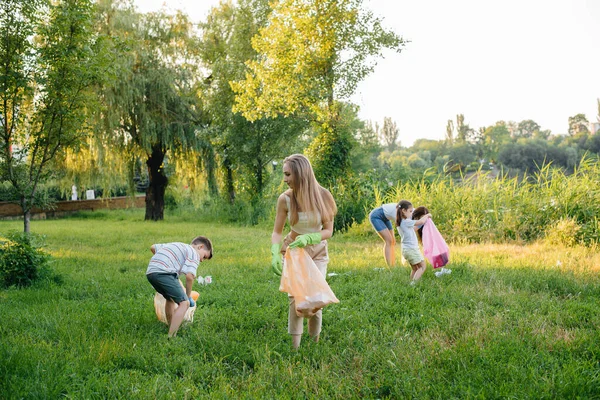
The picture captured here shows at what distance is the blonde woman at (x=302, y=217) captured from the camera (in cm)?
408

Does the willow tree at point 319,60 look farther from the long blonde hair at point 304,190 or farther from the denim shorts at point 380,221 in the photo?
the long blonde hair at point 304,190

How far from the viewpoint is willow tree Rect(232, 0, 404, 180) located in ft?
44.6

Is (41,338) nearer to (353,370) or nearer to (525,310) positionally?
(353,370)

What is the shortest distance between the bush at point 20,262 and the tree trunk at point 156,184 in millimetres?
13264

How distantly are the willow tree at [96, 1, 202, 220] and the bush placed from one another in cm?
1087

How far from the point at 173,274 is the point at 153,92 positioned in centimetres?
1528

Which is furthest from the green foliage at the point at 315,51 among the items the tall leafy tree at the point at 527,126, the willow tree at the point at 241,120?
the tall leafy tree at the point at 527,126

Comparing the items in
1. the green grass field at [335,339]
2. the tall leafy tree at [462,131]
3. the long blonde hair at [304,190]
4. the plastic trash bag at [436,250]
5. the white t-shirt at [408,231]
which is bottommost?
the green grass field at [335,339]

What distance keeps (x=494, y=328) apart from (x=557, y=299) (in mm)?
1472

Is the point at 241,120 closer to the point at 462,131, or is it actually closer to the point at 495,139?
the point at 495,139

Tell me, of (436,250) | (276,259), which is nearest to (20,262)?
(276,259)

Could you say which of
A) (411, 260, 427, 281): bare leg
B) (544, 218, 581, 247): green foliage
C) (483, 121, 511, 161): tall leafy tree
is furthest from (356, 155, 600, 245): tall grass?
(483, 121, 511, 161): tall leafy tree

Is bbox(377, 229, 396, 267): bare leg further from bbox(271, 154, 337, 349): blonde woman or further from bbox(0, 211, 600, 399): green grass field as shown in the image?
bbox(271, 154, 337, 349): blonde woman

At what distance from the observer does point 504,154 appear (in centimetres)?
6700
